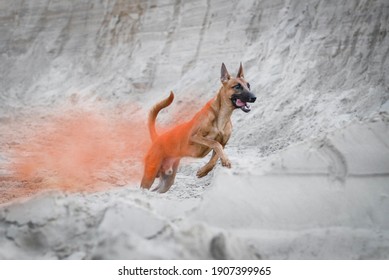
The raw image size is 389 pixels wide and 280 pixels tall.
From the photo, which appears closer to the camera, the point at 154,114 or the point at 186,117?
the point at 154,114

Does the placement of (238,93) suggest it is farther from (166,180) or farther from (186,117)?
(186,117)

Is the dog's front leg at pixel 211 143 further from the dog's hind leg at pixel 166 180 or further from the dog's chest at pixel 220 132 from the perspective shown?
the dog's hind leg at pixel 166 180

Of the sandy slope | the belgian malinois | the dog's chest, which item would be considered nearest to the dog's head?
the belgian malinois

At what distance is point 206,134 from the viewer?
7.04 meters

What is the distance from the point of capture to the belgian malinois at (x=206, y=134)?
23.1 feet

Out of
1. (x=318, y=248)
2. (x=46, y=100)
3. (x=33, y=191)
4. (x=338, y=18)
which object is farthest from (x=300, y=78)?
(x=46, y=100)

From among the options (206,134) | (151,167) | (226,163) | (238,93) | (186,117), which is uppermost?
(238,93)

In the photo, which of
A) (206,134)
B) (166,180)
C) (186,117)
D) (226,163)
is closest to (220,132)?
(206,134)

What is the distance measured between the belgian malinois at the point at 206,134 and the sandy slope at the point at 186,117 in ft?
1.31

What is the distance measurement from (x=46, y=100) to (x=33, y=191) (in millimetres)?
6871

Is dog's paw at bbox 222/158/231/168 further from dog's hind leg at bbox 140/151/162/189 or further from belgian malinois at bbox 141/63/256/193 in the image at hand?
dog's hind leg at bbox 140/151/162/189

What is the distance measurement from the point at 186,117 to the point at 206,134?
19.6 ft

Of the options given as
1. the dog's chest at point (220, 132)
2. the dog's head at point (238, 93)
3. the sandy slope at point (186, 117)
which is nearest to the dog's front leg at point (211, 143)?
the dog's chest at point (220, 132)
